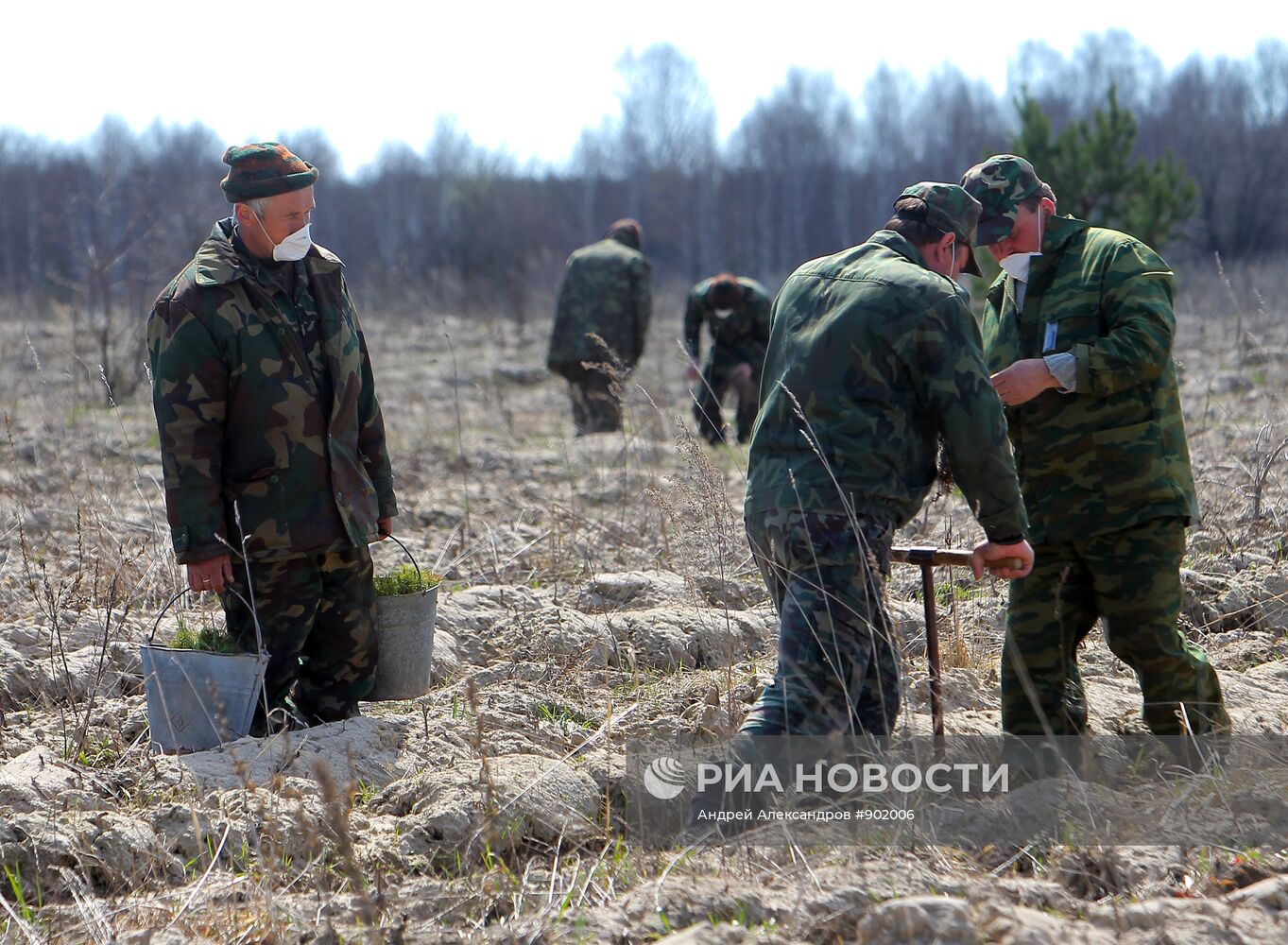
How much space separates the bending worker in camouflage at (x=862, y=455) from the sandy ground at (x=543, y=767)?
309mm

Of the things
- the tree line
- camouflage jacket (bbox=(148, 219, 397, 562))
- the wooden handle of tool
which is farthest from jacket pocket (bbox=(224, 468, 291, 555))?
the tree line

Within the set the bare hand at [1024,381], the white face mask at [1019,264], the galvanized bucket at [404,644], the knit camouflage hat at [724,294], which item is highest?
the white face mask at [1019,264]

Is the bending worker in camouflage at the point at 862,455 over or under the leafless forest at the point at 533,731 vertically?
over

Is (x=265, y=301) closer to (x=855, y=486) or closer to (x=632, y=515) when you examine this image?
(x=855, y=486)

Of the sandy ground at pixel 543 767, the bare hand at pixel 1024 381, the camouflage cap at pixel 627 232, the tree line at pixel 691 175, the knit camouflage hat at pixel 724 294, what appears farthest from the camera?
the tree line at pixel 691 175

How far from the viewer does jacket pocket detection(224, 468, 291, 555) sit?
11.6 feet

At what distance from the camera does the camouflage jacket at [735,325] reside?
9.72 metres

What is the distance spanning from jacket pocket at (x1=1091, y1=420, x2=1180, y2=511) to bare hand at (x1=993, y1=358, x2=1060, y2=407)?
22 cm

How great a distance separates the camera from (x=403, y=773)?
3.53m

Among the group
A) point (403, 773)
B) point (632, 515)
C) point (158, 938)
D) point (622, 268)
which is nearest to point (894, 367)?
point (403, 773)

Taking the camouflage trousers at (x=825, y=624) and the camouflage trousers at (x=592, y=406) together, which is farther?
the camouflage trousers at (x=592, y=406)

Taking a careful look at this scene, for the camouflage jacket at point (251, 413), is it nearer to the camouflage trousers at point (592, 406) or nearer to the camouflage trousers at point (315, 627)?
the camouflage trousers at point (315, 627)

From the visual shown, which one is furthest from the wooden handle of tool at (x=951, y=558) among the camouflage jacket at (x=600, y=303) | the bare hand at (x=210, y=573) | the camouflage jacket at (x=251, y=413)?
the camouflage jacket at (x=600, y=303)

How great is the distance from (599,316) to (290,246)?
668 centimetres
